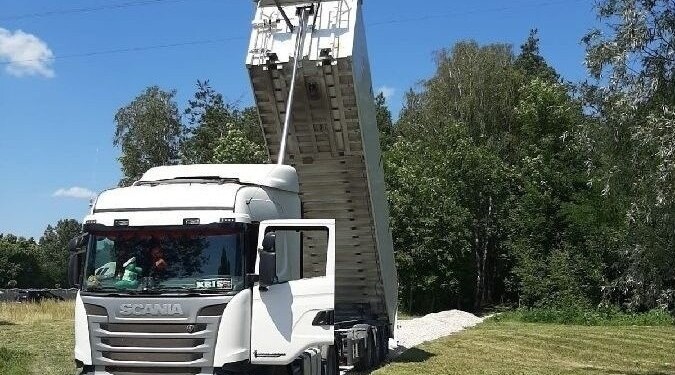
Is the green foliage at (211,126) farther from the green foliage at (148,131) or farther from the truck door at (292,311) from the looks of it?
the truck door at (292,311)

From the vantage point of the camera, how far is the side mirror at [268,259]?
27.7 feet

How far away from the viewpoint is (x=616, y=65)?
11.8 m

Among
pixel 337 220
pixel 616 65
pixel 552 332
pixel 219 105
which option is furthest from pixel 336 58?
pixel 219 105

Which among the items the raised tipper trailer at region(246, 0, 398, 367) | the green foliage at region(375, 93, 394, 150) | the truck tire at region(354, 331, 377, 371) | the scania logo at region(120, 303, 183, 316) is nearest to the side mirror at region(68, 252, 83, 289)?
the scania logo at region(120, 303, 183, 316)

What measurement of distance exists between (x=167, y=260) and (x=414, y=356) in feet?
30.9

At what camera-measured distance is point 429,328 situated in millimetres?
25250

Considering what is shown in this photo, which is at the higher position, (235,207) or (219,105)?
(219,105)

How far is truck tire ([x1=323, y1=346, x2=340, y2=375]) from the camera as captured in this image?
35.7 feet

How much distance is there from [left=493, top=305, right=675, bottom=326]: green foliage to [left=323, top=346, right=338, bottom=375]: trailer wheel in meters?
20.1

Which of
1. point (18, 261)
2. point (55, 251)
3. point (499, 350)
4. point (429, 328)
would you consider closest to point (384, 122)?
point (429, 328)

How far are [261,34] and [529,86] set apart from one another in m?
34.6

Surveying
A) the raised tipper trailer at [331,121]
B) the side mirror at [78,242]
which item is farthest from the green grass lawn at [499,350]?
the side mirror at [78,242]

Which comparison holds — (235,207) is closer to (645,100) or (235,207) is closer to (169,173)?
(169,173)

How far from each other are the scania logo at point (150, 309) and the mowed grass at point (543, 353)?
6.44 m
